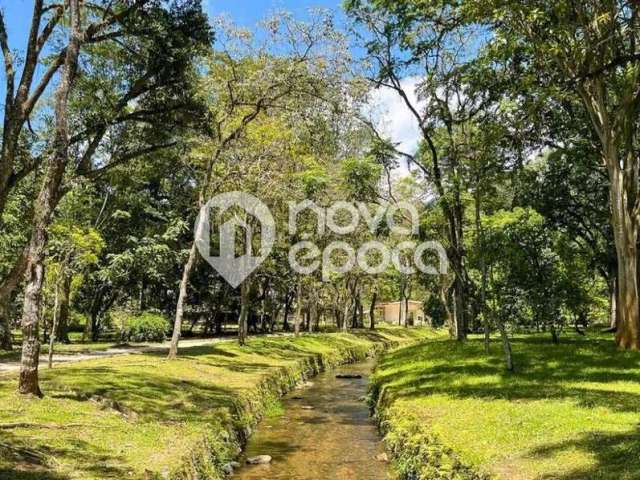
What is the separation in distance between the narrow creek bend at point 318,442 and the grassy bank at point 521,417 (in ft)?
2.61

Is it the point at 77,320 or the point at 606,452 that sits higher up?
the point at 77,320

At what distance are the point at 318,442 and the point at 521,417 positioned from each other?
586 cm

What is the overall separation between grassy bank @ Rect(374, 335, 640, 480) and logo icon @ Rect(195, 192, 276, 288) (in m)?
12.8

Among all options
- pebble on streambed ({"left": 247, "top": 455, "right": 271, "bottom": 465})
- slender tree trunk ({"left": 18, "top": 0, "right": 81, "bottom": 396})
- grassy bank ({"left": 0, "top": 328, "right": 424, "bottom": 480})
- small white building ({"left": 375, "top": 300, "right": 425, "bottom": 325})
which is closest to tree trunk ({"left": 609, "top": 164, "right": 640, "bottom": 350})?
grassy bank ({"left": 0, "top": 328, "right": 424, "bottom": 480})

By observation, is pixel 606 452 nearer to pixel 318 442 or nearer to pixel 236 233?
pixel 318 442

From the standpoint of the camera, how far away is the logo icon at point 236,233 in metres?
29.2

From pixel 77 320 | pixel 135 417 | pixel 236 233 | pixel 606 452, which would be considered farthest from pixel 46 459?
pixel 77 320

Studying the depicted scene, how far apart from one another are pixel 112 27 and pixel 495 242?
15326 millimetres

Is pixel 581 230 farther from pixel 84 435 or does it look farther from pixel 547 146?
pixel 84 435

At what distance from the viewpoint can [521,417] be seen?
450 inches

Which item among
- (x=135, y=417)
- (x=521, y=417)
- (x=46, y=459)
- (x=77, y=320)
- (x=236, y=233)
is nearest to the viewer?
(x=46, y=459)

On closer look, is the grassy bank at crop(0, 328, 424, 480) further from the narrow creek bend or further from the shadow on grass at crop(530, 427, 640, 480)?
the shadow on grass at crop(530, 427, 640, 480)

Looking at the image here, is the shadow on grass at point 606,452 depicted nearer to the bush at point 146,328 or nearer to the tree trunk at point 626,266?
the tree trunk at point 626,266

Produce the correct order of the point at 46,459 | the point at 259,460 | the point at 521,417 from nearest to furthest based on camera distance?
the point at 46,459
the point at 521,417
the point at 259,460
